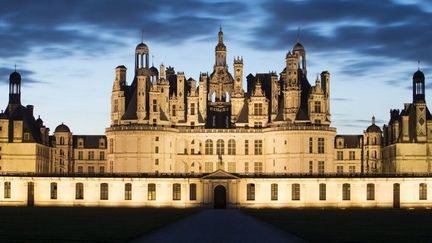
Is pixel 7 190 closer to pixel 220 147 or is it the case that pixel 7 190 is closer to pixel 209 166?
pixel 209 166

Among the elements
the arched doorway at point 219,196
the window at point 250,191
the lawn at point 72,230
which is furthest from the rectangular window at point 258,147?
the lawn at point 72,230

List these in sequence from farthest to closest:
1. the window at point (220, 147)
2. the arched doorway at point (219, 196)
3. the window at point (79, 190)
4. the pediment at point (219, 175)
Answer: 1. the window at point (220, 147)
2. the arched doorway at point (219, 196)
3. the window at point (79, 190)
4. the pediment at point (219, 175)

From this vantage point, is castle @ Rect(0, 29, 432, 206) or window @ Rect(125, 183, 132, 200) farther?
castle @ Rect(0, 29, 432, 206)

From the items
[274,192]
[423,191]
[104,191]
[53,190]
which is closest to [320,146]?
[274,192]

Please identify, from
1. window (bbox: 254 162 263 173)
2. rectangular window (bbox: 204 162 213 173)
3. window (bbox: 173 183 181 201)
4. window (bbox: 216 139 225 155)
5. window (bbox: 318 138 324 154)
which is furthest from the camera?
rectangular window (bbox: 204 162 213 173)

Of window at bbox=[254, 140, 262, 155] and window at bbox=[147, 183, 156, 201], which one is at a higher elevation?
window at bbox=[254, 140, 262, 155]

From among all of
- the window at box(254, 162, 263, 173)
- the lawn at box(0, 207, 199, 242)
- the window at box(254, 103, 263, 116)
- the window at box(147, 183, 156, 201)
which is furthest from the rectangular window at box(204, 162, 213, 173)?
Result: the lawn at box(0, 207, 199, 242)

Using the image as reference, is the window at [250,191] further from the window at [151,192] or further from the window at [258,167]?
the window at [258,167]

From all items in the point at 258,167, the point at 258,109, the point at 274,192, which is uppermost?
the point at 258,109

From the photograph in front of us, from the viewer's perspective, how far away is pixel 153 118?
11712 cm

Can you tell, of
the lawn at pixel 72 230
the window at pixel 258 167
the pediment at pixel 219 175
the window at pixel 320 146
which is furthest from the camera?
the window at pixel 258 167

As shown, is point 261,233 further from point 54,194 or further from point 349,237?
point 54,194

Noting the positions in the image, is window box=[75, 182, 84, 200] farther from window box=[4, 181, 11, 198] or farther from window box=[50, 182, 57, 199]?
window box=[4, 181, 11, 198]

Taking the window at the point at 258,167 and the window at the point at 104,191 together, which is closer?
the window at the point at 104,191
